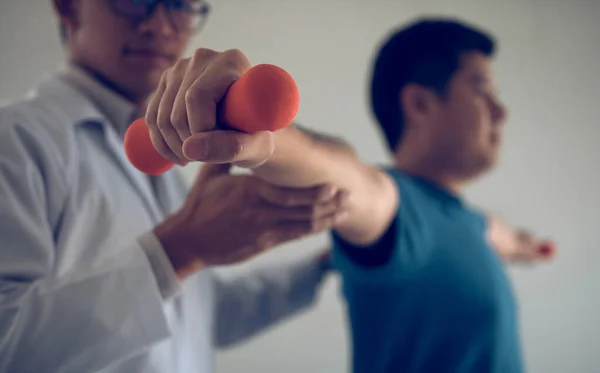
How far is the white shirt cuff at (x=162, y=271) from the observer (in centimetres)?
35

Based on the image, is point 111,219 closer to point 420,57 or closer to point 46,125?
point 46,125

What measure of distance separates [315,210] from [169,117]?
0.48 ft

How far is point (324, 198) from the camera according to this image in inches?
12.3

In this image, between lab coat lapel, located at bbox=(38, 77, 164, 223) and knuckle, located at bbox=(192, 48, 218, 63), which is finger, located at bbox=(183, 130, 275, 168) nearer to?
knuckle, located at bbox=(192, 48, 218, 63)

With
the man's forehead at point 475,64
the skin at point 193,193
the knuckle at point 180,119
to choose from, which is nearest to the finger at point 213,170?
the skin at point 193,193

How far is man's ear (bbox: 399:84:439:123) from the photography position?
1.91 feet

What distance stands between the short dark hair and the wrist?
15.0 inches

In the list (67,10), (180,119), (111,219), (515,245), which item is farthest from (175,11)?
(515,245)

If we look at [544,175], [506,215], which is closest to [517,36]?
[544,175]

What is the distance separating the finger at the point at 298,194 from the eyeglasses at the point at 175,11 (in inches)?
10.5

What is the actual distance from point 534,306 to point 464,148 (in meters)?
0.61

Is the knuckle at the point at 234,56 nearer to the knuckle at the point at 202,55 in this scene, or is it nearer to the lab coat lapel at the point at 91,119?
the knuckle at the point at 202,55

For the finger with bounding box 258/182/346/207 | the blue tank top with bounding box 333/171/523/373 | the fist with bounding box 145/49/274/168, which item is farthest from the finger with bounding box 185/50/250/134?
the blue tank top with bounding box 333/171/523/373

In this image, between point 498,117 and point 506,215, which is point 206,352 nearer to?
point 498,117
